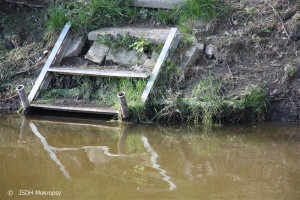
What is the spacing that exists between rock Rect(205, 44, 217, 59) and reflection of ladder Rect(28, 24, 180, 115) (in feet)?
1.59

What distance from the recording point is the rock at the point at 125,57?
7953 millimetres

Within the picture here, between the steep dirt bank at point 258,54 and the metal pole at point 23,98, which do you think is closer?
the steep dirt bank at point 258,54

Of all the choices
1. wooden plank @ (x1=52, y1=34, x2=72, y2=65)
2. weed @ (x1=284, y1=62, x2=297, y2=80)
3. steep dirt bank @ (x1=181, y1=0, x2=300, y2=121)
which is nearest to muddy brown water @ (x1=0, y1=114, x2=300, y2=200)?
steep dirt bank @ (x1=181, y1=0, x2=300, y2=121)

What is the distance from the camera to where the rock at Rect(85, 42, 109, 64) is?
816 cm

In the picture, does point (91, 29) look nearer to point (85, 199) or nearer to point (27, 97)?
point (27, 97)

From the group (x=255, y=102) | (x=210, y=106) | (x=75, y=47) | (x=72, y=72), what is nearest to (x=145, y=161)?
(x=210, y=106)

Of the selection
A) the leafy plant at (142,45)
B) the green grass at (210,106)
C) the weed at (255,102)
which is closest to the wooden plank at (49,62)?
the leafy plant at (142,45)

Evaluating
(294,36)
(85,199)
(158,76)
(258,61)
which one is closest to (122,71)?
(158,76)

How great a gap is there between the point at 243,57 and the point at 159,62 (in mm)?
1302

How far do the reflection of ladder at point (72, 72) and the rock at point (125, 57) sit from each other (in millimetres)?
413

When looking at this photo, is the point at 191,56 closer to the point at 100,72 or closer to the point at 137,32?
the point at 137,32

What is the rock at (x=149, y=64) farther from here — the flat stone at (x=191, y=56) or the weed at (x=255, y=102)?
the weed at (x=255, y=102)
